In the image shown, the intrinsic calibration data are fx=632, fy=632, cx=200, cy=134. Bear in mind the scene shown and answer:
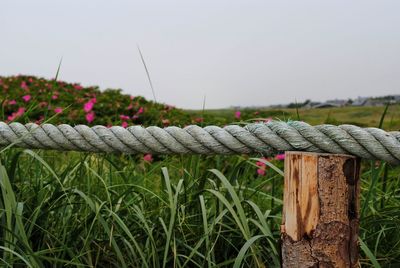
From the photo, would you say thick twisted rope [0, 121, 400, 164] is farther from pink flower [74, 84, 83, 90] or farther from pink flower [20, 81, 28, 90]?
pink flower [74, 84, 83, 90]

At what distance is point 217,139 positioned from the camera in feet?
7.90

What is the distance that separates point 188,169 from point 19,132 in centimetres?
84

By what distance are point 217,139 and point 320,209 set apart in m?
0.51

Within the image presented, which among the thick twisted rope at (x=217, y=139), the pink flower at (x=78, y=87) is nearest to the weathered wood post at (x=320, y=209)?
the thick twisted rope at (x=217, y=139)

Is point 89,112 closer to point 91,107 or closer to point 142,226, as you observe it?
point 91,107

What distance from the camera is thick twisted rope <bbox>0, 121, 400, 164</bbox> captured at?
7.13 feet

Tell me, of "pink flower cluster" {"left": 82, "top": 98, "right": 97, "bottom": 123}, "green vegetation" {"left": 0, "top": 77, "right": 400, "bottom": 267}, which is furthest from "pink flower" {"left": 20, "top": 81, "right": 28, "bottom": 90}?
"green vegetation" {"left": 0, "top": 77, "right": 400, "bottom": 267}

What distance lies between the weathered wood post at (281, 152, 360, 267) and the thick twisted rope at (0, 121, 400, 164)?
8 cm

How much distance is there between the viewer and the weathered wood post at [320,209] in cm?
210

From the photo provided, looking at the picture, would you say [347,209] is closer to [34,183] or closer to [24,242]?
[24,242]

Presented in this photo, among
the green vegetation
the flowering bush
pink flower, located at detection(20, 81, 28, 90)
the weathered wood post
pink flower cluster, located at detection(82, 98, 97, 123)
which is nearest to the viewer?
the weathered wood post

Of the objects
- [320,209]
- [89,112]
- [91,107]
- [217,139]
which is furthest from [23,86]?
[320,209]

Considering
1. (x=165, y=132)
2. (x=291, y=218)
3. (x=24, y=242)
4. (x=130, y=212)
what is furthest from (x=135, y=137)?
(x=291, y=218)

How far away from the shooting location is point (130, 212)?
277 centimetres
